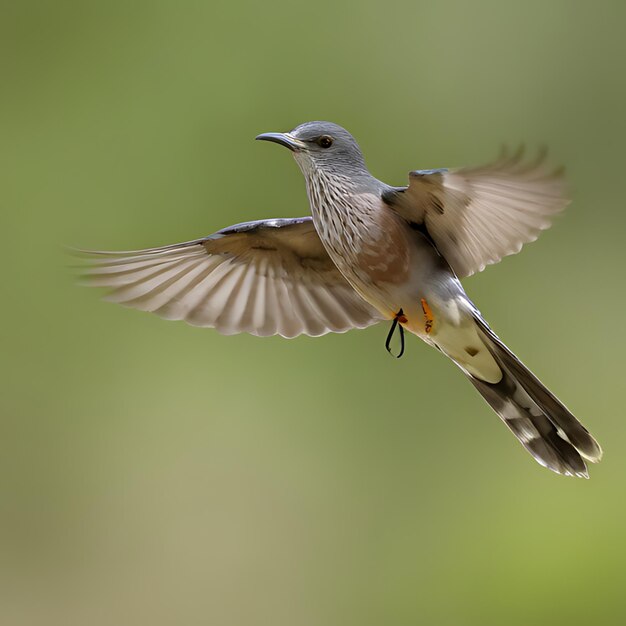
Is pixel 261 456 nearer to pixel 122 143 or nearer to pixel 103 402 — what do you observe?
pixel 103 402

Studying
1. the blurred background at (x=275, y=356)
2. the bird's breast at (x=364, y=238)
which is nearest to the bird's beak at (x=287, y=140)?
the bird's breast at (x=364, y=238)

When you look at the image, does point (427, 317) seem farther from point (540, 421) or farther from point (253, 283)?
point (253, 283)

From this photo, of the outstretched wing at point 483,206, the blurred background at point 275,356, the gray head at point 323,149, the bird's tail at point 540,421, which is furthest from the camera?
the blurred background at point 275,356

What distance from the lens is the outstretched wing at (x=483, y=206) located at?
1586 mm

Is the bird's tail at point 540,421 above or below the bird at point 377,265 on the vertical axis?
below

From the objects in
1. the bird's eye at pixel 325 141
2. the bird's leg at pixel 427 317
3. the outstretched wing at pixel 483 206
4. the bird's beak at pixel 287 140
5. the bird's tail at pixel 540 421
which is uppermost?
the bird's eye at pixel 325 141

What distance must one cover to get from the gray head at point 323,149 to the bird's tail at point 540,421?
50cm

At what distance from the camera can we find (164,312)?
229 centimetres

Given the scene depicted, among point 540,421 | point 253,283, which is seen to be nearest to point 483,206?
point 540,421

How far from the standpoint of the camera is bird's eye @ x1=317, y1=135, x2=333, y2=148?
78.3 inches

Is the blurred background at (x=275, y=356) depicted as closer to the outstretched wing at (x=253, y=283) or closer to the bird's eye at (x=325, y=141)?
the outstretched wing at (x=253, y=283)

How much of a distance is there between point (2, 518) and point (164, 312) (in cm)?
260

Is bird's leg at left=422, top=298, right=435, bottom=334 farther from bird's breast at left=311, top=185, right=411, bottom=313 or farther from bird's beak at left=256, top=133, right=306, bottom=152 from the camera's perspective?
bird's beak at left=256, top=133, right=306, bottom=152

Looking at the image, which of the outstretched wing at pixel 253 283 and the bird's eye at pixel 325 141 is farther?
the outstretched wing at pixel 253 283
